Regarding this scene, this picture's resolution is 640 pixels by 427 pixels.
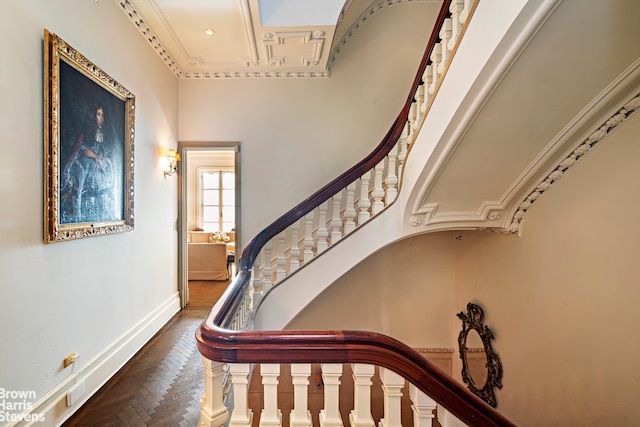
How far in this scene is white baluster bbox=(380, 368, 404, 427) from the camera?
0.80m

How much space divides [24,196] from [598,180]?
3226 mm

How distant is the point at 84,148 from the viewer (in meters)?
1.59

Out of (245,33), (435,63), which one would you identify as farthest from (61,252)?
(435,63)

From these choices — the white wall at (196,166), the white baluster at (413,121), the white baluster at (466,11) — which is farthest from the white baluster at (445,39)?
the white wall at (196,166)

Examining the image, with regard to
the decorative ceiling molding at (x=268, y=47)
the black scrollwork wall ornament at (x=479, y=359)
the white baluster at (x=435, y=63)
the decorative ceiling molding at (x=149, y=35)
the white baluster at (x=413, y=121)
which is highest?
the decorative ceiling molding at (x=268, y=47)

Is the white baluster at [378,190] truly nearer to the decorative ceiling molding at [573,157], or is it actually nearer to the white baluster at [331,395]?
the decorative ceiling molding at [573,157]

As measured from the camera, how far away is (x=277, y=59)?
9.16ft

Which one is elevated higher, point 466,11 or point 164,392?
point 466,11

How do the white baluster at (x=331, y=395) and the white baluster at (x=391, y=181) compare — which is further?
the white baluster at (x=391, y=181)

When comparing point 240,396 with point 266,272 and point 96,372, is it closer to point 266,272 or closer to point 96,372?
point 266,272

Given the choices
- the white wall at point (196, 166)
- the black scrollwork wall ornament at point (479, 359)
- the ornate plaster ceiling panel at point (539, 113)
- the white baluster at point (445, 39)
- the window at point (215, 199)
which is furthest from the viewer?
the window at point (215, 199)

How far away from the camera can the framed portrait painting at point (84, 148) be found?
1.36 metres

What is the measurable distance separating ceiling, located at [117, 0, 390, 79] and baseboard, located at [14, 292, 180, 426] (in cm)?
270

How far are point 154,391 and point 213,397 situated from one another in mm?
1330
